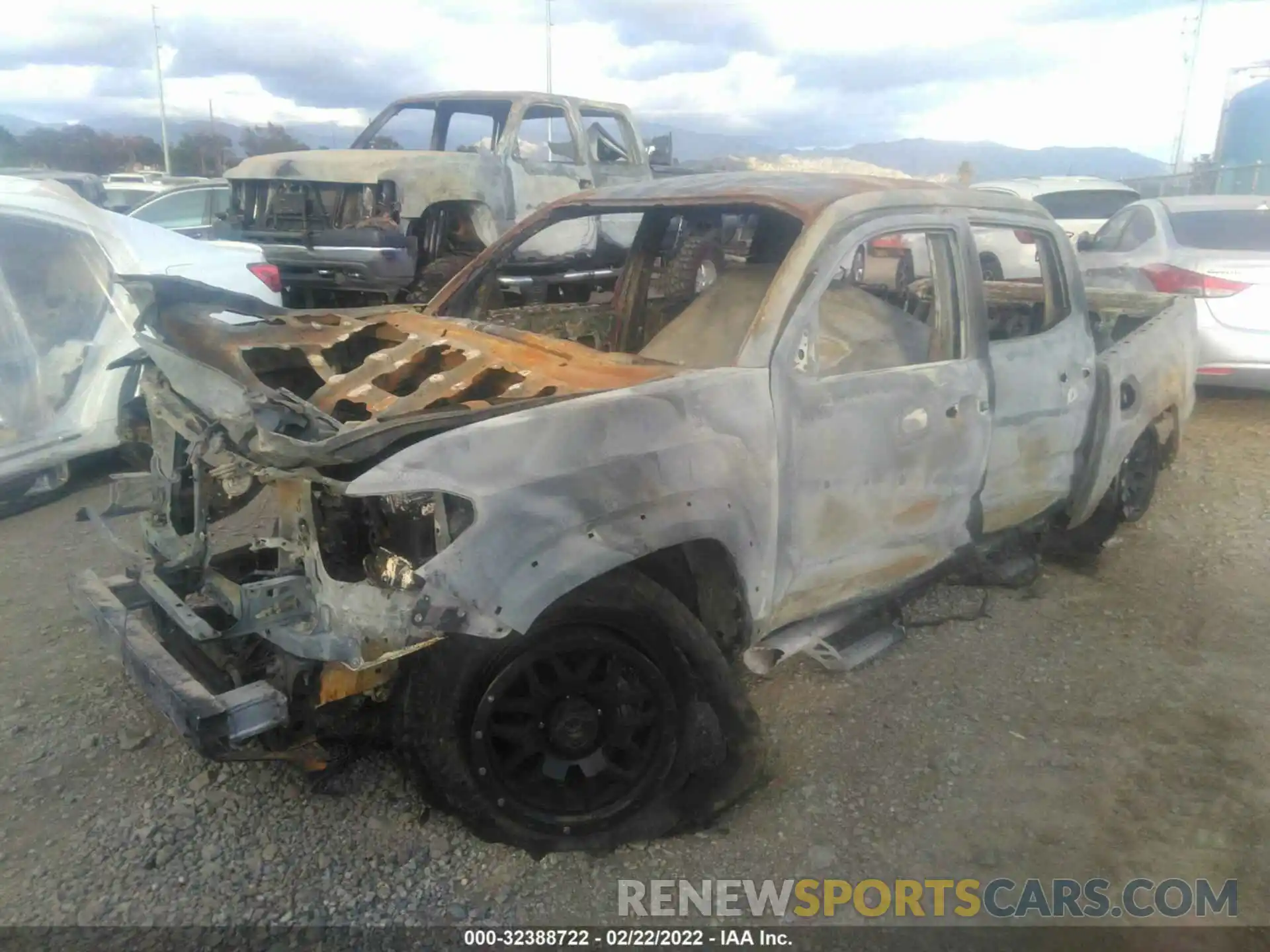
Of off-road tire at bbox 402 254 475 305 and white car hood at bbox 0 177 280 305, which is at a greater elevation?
white car hood at bbox 0 177 280 305

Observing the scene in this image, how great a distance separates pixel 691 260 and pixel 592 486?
73.0 inches

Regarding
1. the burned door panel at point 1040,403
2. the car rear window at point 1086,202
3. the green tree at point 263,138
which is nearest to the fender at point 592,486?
the burned door panel at point 1040,403

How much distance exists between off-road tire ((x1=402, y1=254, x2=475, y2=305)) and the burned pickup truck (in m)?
3.70

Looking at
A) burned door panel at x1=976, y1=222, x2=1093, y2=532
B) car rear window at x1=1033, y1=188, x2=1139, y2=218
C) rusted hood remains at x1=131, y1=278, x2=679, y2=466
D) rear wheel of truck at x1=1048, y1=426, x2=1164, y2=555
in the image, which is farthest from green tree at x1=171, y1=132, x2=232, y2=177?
burned door panel at x1=976, y1=222, x2=1093, y2=532

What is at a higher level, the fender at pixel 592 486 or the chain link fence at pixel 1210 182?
the chain link fence at pixel 1210 182

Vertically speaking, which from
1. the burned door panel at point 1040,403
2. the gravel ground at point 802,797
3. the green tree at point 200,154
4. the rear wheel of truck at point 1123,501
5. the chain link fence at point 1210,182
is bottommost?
the gravel ground at point 802,797

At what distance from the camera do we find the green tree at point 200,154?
32.5 metres

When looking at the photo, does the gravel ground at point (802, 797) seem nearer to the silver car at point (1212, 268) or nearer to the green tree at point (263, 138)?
the silver car at point (1212, 268)

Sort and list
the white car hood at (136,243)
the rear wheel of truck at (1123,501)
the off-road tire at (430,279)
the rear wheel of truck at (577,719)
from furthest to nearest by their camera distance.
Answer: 1. the off-road tire at (430,279)
2. the white car hood at (136,243)
3. the rear wheel of truck at (1123,501)
4. the rear wheel of truck at (577,719)

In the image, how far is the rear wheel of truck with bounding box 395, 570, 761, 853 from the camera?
2.45 metres

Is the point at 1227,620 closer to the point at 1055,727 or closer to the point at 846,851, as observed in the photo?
the point at 1055,727

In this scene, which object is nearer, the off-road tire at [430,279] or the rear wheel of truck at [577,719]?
the rear wheel of truck at [577,719]

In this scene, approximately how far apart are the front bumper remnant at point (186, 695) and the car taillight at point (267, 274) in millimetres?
3675

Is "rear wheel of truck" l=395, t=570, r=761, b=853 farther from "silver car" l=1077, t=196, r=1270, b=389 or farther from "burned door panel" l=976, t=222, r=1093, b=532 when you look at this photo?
"silver car" l=1077, t=196, r=1270, b=389
